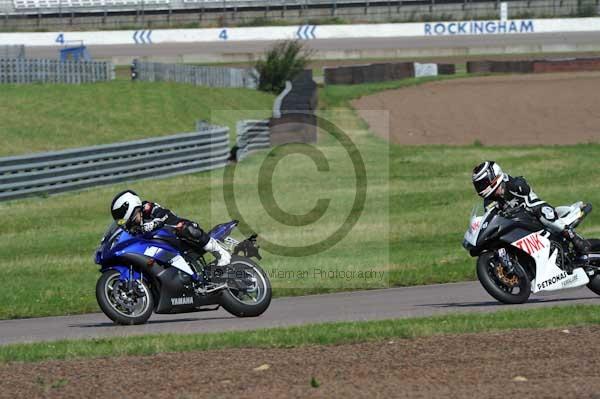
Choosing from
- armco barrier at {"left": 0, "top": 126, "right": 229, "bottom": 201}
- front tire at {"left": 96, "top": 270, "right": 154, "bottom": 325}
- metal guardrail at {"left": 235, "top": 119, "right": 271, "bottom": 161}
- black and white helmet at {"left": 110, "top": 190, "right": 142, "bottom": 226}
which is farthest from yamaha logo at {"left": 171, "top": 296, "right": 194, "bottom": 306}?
metal guardrail at {"left": 235, "top": 119, "right": 271, "bottom": 161}

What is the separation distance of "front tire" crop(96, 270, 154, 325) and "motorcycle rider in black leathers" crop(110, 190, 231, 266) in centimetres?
55

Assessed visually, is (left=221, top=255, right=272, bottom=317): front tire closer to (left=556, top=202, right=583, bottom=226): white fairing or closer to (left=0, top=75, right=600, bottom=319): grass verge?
(left=0, top=75, right=600, bottom=319): grass verge

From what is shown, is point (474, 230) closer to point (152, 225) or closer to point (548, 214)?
point (548, 214)

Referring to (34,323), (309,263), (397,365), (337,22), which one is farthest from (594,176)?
(337,22)

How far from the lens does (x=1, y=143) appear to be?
102 ft

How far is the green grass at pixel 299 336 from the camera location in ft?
31.6

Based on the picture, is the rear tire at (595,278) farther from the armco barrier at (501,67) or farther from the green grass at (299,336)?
the armco barrier at (501,67)

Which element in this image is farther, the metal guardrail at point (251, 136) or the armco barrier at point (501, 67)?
the armco barrier at point (501, 67)

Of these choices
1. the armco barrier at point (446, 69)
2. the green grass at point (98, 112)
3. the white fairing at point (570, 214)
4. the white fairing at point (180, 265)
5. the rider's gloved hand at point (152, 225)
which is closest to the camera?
the rider's gloved hand at point (152, 225)

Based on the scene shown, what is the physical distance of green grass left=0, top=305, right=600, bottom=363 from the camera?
9641 mm

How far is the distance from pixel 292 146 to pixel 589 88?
18808 mm

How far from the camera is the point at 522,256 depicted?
12.1 meters

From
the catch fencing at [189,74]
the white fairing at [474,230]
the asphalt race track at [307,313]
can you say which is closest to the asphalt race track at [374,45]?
the catch fencing at [189,74]

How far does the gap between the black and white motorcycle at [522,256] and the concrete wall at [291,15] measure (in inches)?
2647
